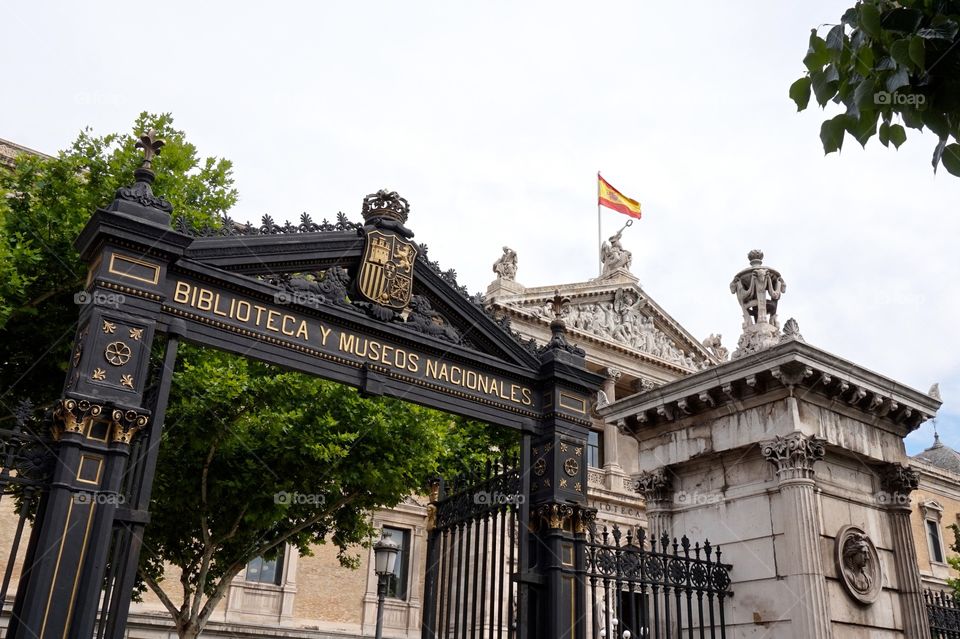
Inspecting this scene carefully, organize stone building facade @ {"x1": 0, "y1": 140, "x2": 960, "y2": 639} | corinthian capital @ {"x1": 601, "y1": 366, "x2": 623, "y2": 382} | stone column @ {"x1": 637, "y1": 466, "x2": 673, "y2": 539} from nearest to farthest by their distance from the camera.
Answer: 1. stone building facade @ {"x1": 0, "y1": 140, "x2": 960, "y2": 639}
2. stone column @ {"x1": 637, "y1": 466, "x2": 673, "y2": 539}
3. corinthian capital @ {"x1": 601, "y1": 366, "x2": 623, "y2": 382}

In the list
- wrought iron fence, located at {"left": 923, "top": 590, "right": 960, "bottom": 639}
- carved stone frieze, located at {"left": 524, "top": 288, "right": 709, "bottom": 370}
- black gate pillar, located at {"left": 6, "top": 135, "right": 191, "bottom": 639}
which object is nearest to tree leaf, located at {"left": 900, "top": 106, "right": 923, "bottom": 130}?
black gate pillar, located at {"left": 6, "top": 135, "right": 191, "bottom": 639}

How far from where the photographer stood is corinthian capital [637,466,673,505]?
11336mm

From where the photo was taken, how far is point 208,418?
48.9 feet

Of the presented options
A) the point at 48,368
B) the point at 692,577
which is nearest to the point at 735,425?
the point at 692,577

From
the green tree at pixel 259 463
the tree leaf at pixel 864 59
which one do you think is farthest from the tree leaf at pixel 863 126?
the green tree at pixel 259 463

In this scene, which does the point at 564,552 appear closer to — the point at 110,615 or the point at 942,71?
the point at 110,615

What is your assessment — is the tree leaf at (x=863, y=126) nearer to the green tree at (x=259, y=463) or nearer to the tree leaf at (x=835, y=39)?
the tree leaf at (x=835, y=39)

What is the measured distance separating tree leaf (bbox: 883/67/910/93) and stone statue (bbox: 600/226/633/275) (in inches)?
1669

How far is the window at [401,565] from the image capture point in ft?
103

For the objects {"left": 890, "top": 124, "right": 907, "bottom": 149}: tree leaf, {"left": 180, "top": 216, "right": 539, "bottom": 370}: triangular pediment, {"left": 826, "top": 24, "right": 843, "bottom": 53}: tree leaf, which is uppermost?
{"left": 180, "top": 216, "right": 539, "bottom": 370}: triangular pediment
